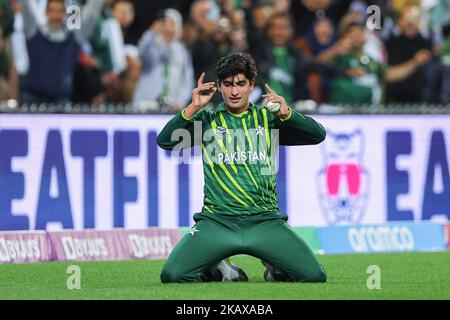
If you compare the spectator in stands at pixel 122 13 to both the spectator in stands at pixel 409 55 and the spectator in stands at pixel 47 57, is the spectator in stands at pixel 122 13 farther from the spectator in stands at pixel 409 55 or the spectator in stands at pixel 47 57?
the spectator in stands at pixel 409 55

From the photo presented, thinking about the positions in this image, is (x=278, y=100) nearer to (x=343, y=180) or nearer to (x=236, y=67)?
(x=236, y=67)

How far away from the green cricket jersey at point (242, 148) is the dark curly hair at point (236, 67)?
0.43m

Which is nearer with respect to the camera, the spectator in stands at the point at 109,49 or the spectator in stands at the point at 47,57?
the spectator in stands at the point at 47,57

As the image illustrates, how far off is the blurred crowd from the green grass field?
3598mm

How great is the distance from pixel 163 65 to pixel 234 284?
24.9 ft

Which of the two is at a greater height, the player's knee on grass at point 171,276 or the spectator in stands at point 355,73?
the spectator in stands at point 355,73

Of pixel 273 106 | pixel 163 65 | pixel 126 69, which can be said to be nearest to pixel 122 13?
pixel 126 69

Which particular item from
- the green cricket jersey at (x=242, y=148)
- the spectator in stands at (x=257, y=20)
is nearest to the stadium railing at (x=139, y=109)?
the spectator in stands at (x=257, y=20)

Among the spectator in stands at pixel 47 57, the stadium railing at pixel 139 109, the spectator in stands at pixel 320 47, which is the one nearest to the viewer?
the stadium railing at pixel 139 109

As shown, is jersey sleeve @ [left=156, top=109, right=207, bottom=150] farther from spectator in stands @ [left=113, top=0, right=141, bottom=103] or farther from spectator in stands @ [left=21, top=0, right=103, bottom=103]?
spectator in stands @ [left=113, top=0, right=141, bottom=103]

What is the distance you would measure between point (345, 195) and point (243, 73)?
20.9 ft

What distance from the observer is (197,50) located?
1825cm

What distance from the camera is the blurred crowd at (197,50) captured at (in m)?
17.0
